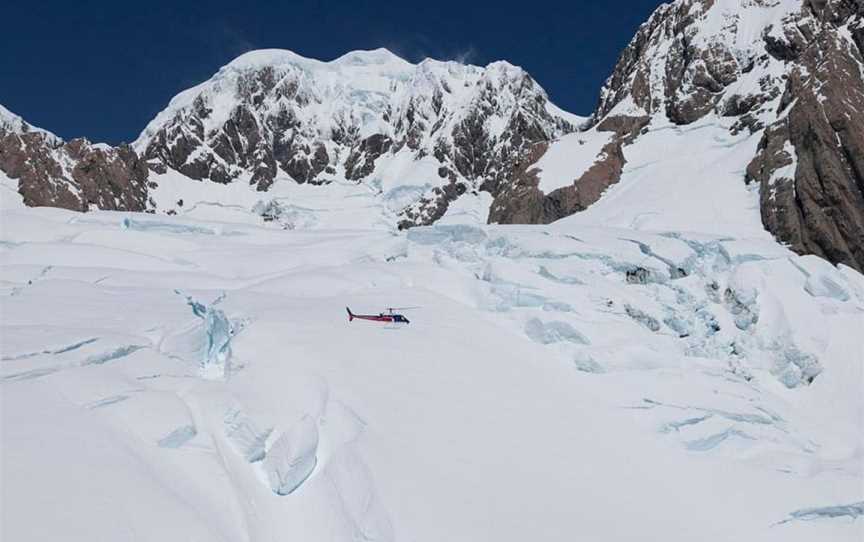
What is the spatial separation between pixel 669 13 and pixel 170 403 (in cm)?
8945

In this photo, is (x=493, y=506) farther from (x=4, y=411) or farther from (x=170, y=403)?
(x=4, y=411)

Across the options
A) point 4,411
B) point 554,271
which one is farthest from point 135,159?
point 4,411

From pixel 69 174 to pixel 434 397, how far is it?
112623 mm

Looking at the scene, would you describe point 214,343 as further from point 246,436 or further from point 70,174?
point 70,174

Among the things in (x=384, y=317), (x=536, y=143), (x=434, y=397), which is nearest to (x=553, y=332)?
(x=384, y=317)

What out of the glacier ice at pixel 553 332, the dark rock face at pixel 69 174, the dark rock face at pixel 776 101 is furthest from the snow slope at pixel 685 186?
the dark rock face at pixel 69 174

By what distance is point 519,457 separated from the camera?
16.0m

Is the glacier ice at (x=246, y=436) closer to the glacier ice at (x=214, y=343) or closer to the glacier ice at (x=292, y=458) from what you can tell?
the glacier ice at (x=292, y=458)

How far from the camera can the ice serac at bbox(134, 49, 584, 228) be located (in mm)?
136500

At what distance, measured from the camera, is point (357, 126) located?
15400cm

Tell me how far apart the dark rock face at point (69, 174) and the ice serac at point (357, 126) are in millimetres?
16738

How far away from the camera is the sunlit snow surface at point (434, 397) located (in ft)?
43.5

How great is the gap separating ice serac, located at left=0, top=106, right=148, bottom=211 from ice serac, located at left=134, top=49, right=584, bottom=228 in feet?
53.8

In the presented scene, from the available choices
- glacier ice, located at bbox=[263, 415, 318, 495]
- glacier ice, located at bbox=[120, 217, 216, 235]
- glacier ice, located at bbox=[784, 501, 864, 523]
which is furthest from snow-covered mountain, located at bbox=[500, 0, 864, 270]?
glacier ice, located at bbox=[263, 415, 318, 495]
